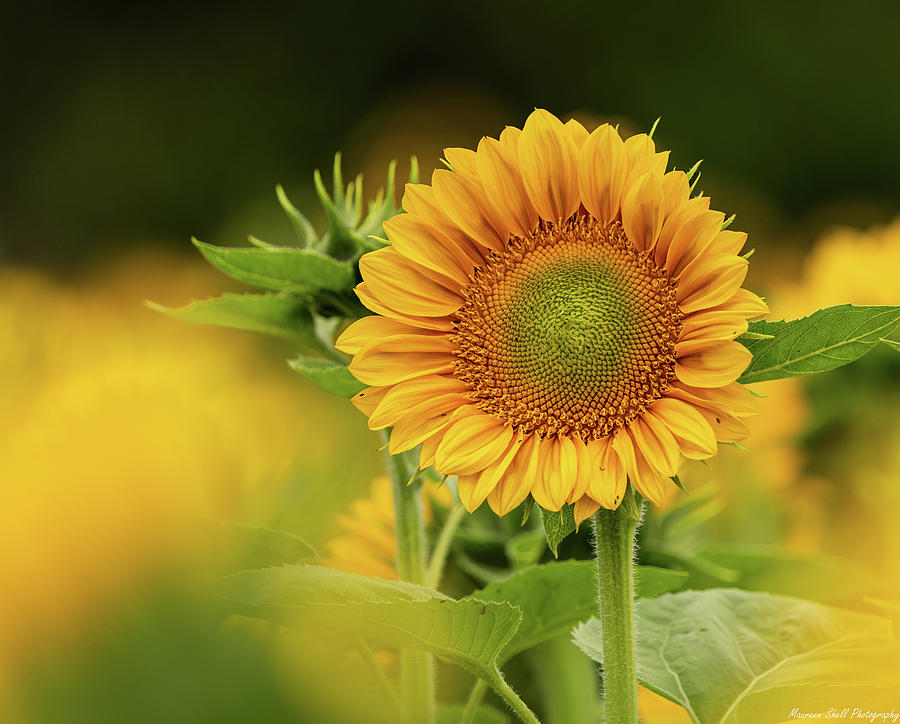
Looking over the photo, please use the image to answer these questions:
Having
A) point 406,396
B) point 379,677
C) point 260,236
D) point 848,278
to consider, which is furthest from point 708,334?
point 260,236

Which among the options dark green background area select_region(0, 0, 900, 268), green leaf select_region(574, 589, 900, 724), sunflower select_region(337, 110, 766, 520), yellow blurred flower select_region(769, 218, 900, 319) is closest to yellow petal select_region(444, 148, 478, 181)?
sunflower select_region(337, 110, 766, 520)

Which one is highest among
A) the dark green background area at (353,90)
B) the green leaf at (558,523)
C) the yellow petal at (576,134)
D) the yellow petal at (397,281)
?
the dark green background area at (353,90)

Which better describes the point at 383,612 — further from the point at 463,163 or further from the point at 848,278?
the point at 848,278

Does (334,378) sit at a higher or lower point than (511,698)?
higher

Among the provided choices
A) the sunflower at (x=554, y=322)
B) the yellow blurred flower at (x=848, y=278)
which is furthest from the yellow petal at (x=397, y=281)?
the yellow blurred flower at (x=848, y=278)

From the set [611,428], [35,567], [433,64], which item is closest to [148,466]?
[35,567]

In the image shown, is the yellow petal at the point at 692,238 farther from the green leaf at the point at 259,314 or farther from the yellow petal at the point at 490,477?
the green leaf at the point at 259,314
